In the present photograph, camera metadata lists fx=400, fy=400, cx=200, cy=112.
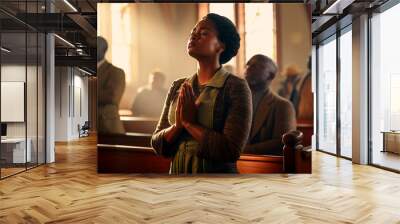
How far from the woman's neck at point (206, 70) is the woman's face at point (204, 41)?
0.47 ft

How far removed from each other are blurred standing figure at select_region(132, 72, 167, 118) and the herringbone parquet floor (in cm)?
111

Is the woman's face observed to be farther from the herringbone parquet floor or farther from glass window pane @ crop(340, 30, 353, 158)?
glass window pane @ crop(340, 30, 353, 158)

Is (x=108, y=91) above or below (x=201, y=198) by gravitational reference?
above

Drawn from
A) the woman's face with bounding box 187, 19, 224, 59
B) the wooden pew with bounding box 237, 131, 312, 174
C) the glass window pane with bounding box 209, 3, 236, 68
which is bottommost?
the wooden pew with bounding box 237, 131, 312, 174

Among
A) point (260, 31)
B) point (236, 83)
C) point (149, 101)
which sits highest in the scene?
point (260, 31)

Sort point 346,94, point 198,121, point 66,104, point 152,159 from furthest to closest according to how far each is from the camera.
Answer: point 66,104 < point 346,94 < point 152,159 < point 198,121

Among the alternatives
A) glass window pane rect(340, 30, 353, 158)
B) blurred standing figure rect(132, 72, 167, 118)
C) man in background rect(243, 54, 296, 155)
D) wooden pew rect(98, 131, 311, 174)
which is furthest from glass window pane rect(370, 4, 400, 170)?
blurred standing figure rect(132, 72, 167, 118)

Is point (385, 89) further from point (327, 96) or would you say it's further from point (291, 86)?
point (327, 96)

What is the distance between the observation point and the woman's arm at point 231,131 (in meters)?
6.46

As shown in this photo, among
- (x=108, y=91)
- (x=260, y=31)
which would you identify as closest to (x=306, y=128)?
(x=260, y=31)

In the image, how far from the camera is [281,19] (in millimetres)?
6758

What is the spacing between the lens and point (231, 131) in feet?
21.5

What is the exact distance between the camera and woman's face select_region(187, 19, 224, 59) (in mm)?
6641

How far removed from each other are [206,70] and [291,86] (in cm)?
145
